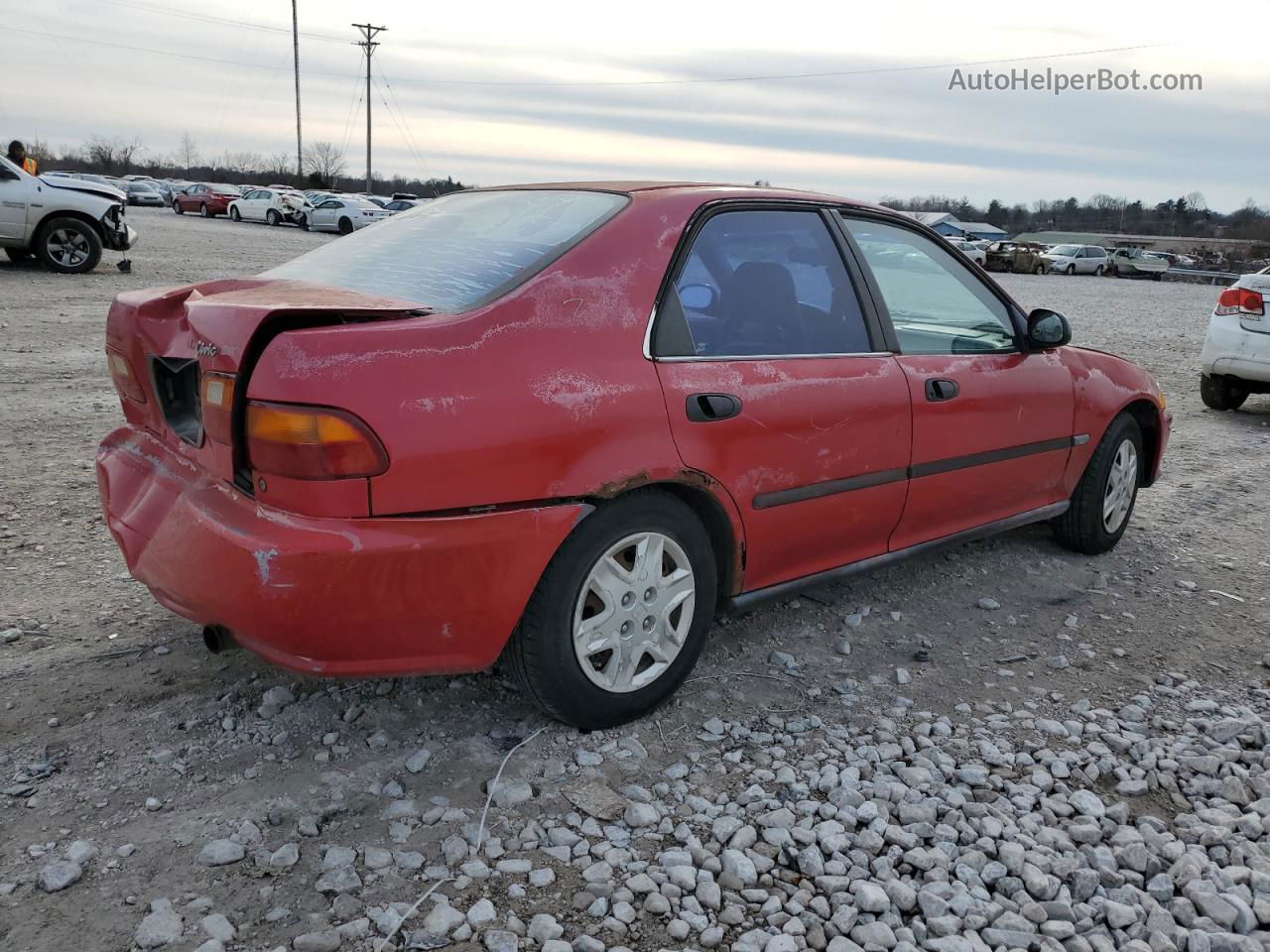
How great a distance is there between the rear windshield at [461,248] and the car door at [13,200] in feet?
40.3

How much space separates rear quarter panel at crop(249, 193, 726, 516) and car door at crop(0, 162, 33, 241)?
13410mm

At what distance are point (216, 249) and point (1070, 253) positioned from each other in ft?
109

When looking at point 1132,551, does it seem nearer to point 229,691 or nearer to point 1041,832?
point 1041,832

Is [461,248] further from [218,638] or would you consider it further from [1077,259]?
[1077,259]

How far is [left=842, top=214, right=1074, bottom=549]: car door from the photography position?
3738mm

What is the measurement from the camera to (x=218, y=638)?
2.65 meters

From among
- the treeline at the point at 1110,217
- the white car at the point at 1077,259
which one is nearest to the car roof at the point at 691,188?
the white car at the point at 1077,259

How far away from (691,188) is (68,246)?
1376 cm

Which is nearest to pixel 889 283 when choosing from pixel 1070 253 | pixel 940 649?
pixel 940 649

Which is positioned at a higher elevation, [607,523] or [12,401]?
[607,523]

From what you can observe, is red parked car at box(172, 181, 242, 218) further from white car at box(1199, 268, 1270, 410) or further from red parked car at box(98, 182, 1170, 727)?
red parked car at box(98, 182, 1170, 727)

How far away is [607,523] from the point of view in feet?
9.22

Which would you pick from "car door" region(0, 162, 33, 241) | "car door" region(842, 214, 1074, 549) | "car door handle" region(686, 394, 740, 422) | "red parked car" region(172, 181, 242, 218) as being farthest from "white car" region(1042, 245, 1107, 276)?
"car door handle" region(686, 394, 740, 422)

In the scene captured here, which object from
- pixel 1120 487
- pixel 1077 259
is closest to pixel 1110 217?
pixel 1077 259
